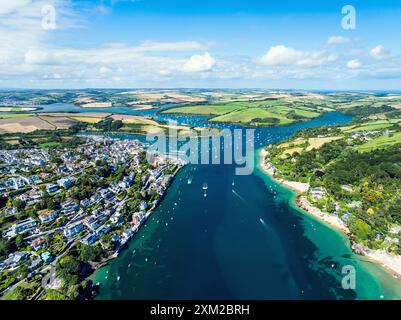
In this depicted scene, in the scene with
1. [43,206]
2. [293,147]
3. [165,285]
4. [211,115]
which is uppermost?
[211,115]

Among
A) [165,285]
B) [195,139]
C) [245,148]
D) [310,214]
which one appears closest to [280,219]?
[310,214]

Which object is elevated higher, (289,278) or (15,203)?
(15,203)

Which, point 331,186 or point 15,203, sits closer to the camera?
point 15,203

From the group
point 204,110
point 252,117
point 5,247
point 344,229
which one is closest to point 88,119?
point 204,110

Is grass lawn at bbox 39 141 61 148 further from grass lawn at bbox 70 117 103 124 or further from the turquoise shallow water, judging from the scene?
the turquoise shallow water

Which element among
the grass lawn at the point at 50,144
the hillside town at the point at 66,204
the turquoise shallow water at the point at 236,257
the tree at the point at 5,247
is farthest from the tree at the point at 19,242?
the grass lawn at the point at 50,144

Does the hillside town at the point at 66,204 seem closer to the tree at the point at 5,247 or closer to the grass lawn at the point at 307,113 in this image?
the tree at the point at 5,247
